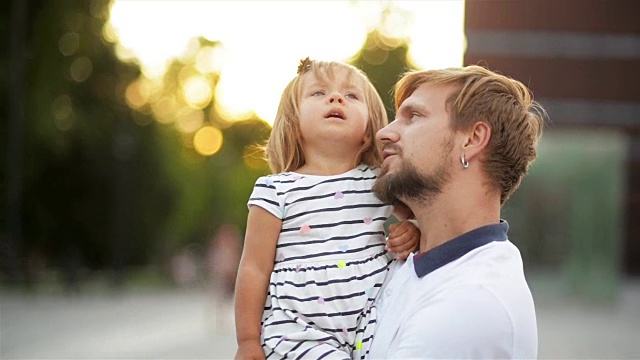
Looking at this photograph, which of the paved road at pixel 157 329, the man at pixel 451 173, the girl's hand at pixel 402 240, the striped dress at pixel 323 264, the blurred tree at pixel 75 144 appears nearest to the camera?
the man at pixel 451 173

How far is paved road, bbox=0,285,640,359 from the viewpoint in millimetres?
13844

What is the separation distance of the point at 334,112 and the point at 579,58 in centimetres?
3450

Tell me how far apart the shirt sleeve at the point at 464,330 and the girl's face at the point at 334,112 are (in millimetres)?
658

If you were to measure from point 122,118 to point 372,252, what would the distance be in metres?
34.0

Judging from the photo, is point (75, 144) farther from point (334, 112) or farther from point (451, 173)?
point (451, 173)

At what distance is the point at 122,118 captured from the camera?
119 ft

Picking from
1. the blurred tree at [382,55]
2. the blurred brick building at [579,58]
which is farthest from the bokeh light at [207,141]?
the blurred brick building at [579,58]

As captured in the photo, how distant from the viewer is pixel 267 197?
2.99 m

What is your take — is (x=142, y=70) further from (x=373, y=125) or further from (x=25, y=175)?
(x=373, y=125)

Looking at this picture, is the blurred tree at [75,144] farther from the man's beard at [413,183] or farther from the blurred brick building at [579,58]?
the man's beard at [413,183]

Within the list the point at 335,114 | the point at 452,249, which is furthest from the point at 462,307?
the point at 335,114

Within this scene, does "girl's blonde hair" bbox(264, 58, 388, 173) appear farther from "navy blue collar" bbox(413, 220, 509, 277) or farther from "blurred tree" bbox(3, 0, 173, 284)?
"blurred tree" bbox(3, 0, 173, 284)

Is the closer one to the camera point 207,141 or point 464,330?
point 464,330

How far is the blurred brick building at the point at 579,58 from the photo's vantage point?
36.5 m
